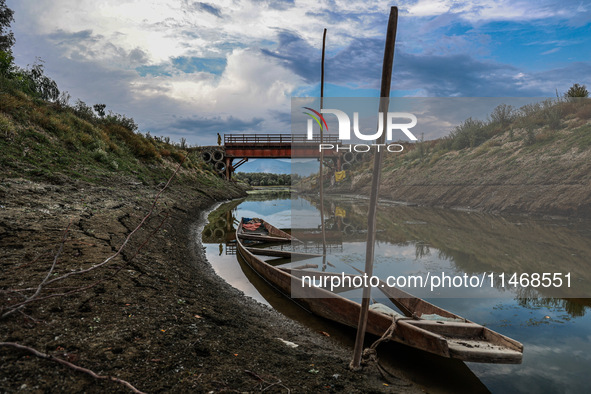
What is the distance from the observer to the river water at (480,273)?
5.16 metres

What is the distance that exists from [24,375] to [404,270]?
10233mm

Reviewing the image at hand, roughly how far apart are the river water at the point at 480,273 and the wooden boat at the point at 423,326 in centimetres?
44

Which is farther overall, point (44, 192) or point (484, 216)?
point (484, 216)

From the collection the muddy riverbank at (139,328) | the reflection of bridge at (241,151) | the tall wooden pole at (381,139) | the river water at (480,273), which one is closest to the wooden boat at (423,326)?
the river water at (480,273)

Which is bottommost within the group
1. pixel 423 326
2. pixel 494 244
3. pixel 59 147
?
pixel 423 326

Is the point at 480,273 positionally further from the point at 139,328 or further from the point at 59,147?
the point at 59,147

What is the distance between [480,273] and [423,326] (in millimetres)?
6156

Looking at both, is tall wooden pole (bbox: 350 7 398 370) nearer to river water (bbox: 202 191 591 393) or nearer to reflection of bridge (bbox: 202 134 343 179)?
river water (bbox: 202 191 591 393)

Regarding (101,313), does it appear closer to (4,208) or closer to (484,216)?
(4,208)

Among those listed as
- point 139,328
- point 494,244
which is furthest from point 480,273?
point 139,328

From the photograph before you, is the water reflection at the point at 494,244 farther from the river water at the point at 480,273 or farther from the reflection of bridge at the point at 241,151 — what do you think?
the reflection of bridge at the point at 241,151

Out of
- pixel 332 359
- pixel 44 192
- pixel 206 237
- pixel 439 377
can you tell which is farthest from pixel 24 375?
pixel 206 237

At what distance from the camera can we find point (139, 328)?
473 cm

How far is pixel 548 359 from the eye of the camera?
5.47 metres
